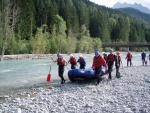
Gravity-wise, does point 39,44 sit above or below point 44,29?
below

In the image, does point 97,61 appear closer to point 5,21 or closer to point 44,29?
point 5,21

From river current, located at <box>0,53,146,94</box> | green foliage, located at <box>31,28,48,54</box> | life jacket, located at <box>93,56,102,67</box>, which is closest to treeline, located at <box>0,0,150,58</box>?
green foliage, located at <box>31,28,48,54</box>

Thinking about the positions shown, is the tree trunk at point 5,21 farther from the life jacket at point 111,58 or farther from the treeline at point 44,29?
the life jacket at point 111,58

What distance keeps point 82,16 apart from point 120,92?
88586 millimetres

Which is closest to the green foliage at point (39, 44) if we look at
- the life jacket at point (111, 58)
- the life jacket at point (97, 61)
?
the life jacket at point (111, 58)

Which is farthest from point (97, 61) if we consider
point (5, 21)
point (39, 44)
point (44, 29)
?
point (44, 29)

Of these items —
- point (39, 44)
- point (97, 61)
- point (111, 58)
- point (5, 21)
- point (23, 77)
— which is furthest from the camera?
point (39, 44)

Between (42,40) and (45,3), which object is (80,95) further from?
(45,3)

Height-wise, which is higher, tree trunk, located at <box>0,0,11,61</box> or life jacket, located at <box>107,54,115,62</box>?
tree trunk, located at <box>0,0,11,61</box>

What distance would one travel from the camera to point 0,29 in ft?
171

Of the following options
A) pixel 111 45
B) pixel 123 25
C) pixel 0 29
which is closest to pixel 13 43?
pixel 0 29

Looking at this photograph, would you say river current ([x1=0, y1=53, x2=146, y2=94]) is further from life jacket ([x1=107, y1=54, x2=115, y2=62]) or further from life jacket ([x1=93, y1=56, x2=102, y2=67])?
life jacket ([x1=93, y1=56, x2=102, y2=67])

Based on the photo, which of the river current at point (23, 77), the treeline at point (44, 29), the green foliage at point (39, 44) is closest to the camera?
the river current at point (23, 77)

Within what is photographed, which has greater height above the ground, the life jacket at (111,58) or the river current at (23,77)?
the life jacket at (111,58)
